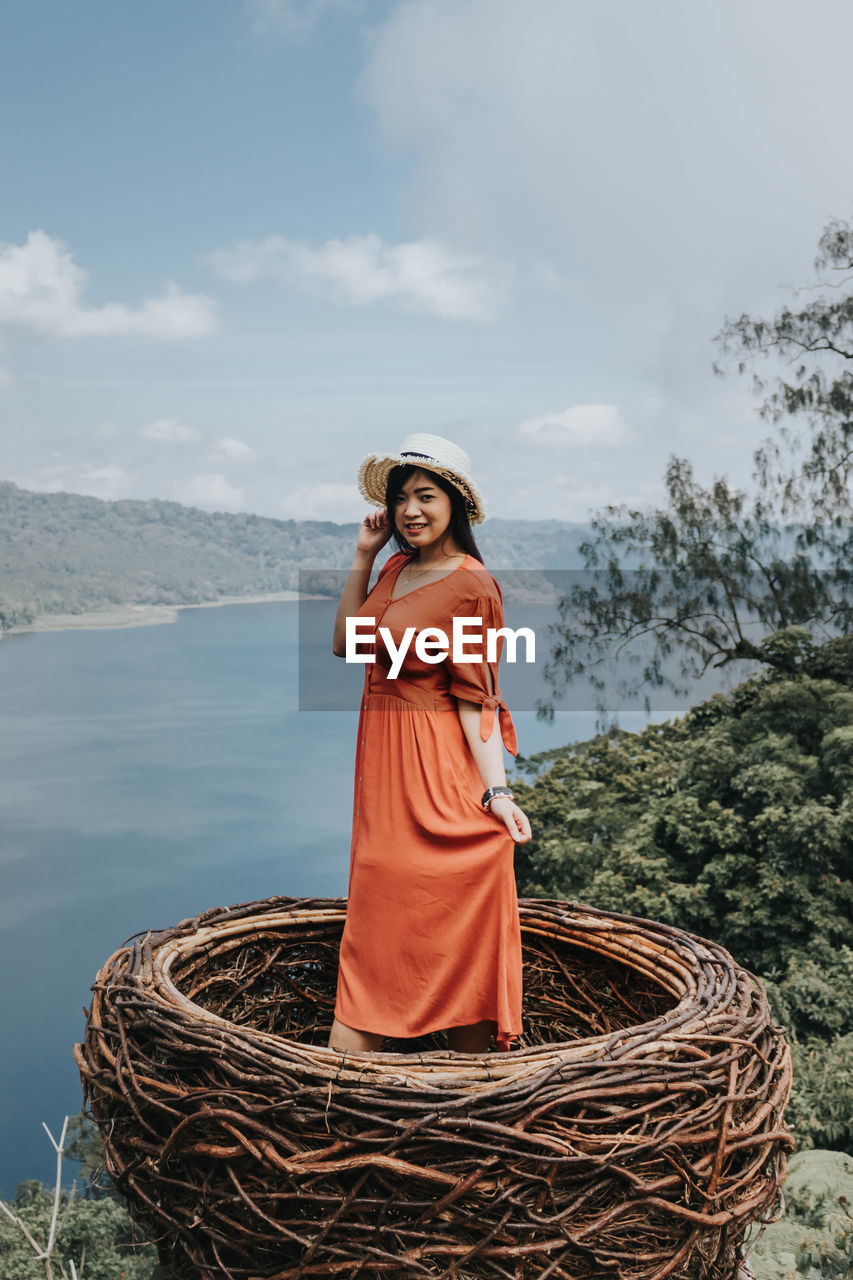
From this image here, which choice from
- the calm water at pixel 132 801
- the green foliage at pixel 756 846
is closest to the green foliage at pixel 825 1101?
the green foliage at pixel 756 846

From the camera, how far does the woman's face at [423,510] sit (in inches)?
71.6

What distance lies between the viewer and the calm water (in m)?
11.8

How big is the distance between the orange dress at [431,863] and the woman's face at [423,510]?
0.31ft

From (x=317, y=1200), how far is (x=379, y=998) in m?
0.58

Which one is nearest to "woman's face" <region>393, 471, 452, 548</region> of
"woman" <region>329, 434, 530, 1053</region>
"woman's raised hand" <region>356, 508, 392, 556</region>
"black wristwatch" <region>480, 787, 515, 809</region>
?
"woman" <region>329, 434, 530, 1053</region>

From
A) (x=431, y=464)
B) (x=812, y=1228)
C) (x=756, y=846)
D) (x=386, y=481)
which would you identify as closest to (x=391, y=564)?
(x=386, y=481)

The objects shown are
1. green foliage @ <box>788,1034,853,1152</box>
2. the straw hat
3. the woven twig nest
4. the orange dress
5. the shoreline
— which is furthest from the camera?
the shoreline

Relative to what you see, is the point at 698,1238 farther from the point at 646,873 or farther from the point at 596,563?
the point at 596,563

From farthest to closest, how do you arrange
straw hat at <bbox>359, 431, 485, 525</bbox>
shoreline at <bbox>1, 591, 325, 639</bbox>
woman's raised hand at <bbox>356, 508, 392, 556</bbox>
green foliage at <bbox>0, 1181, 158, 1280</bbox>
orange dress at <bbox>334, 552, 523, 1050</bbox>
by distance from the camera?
shoreline at <bbox>1, 591, 325, 639</bbox> < green foliage at <bbox>0, 1181, 158, 1280</bbox> < woman's raised hand at <bbox>356, 508, 392, 556</bbox> < straw hat at <bbox>359, 431, 485, 525</bbox> < orange dress at <bbox>334, 552, 523, 1050</bbox>

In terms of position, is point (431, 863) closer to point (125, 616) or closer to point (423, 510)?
point (423, 510)

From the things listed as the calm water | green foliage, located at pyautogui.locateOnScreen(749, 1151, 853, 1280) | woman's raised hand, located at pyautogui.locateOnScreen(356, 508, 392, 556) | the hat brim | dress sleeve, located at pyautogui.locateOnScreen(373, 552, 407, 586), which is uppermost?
the hat brim

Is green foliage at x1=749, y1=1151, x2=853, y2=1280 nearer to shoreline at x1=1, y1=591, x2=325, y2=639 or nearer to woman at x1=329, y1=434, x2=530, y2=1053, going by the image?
woman at x1=329, y1=434, x2=530, y2=1053

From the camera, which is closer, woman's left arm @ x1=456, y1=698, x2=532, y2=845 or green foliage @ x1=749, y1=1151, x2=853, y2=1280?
woman's left arm @ x1=456, y1=698, x2=532, y2=845

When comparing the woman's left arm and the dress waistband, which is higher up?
the dress waistband
